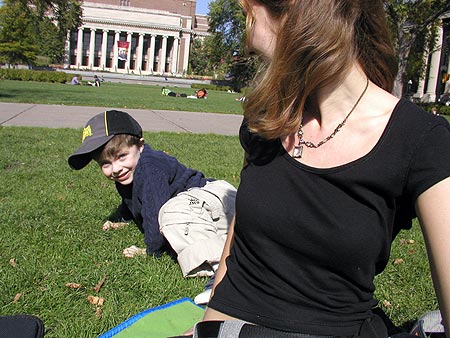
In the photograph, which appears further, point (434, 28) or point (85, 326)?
point (434, 28)

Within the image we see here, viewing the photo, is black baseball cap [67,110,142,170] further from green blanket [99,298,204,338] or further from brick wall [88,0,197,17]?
brick wall [88,0,197,17]

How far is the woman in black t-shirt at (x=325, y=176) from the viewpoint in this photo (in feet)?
4.96

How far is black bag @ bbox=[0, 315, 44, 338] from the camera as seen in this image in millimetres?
2066

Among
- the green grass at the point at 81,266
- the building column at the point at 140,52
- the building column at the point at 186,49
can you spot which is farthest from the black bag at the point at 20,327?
the building column at the point at 186,49

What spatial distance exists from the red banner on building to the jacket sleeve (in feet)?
347

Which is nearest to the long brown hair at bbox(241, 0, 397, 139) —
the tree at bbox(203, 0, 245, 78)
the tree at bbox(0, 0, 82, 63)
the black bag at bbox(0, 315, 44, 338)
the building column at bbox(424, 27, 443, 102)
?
the black bag at bbox(0, 315, 44, 338)

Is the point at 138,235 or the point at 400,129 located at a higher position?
the point at 400,129

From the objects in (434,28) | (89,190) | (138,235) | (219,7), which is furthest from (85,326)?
(219,7)

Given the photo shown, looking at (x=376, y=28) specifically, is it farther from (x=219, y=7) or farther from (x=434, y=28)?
(x=219, y=7)

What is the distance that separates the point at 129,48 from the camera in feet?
346

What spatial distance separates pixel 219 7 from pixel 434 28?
Answer: 4525cm

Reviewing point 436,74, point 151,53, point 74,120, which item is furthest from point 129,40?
point 74,120

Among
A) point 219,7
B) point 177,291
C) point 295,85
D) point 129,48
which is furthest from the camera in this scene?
point 129,48

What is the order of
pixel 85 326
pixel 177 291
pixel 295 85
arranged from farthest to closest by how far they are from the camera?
pixel 177 291 → pixel 85 326 → pixel 295 85
